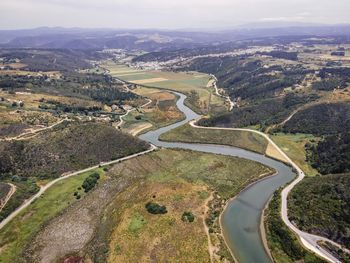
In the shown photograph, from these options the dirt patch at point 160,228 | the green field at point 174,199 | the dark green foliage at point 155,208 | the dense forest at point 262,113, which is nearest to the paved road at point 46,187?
the green field at point 174,199

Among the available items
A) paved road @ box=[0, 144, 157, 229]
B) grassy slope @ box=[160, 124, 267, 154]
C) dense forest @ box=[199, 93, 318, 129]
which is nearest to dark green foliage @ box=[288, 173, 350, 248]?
grassy slope @ box=[160, 124, 267, 154]

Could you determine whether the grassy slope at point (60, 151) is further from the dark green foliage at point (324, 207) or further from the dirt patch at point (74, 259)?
the dark green foliage at point (324, 207)

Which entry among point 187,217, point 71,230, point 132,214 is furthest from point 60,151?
point 187,217

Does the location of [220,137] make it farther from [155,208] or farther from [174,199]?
[155,208]

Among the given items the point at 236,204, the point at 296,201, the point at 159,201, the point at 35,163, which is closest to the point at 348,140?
the point at 296,201

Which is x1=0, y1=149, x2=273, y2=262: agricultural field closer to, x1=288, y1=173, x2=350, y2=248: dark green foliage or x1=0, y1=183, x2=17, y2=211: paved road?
x1=0, y1=183, x2=17, y2=211: paved road
